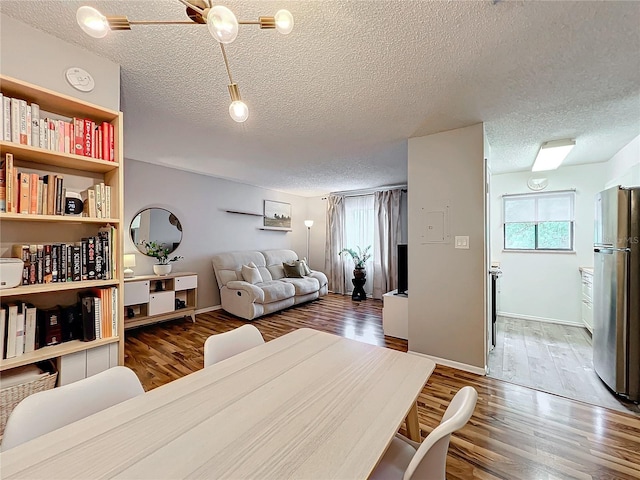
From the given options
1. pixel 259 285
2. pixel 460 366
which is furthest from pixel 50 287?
pixel 460 366

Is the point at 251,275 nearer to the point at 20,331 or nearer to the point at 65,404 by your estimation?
the point at 20,331

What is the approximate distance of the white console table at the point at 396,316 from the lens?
341 cm

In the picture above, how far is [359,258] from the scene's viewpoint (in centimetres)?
596

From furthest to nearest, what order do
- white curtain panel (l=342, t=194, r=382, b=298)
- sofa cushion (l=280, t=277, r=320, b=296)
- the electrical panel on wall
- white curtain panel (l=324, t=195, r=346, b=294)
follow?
white curtain panel (l=324, t=195, r=346, b=294)
white curtain panel (l=342, t=194, r=382, b=298)
sofa cushion (l=280, t=277, r=320, b=296)
the electrical panel on wall

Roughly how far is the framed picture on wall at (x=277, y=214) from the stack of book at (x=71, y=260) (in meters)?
4.22

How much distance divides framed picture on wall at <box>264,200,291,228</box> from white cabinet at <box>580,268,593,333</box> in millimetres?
5263

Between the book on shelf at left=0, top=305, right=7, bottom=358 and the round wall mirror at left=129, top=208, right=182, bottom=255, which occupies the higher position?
the round wall mirror at left=129, top=208, right=182, bottom=255

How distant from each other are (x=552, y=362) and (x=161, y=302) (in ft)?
15.6

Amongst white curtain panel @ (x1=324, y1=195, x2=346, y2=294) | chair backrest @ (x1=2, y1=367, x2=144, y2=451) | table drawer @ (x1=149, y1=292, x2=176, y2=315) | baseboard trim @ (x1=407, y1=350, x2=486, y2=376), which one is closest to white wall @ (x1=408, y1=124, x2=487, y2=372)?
baseboard trim @ (x1=407, y1=350, x2=486, y2=376)

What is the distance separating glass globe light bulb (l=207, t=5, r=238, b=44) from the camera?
0.86m

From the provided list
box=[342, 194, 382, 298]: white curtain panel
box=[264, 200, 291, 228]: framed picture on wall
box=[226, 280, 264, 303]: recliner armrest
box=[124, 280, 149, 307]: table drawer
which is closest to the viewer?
box=[124, 280, 149, 307]: table drawer

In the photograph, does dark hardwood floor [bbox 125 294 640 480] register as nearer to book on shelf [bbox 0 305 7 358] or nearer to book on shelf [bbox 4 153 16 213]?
book on shelf [bbox 0 305 7 358]

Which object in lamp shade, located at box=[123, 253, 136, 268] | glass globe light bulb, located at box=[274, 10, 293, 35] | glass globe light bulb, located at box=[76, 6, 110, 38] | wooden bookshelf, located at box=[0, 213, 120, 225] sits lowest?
lamp shade, located at box=[123, 253, 136, 268]

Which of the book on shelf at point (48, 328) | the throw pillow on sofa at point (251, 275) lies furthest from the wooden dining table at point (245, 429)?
the throw pillow on sofa at point (251, 275)
